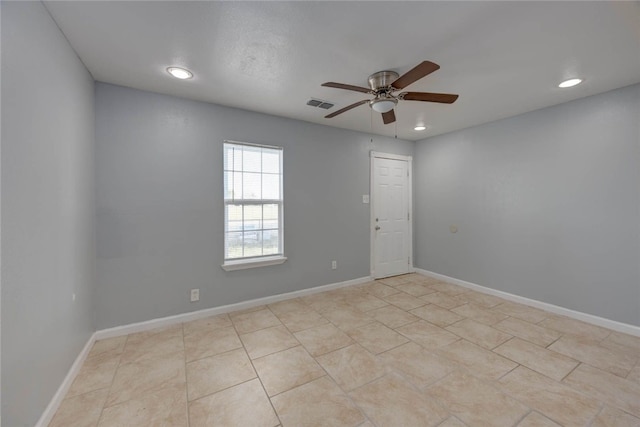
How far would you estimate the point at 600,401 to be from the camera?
1.71m

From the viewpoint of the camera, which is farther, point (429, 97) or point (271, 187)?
point (271, 187)

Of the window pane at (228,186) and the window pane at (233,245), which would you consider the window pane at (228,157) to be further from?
the window pane at (233,245)

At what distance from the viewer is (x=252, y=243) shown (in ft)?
11.0

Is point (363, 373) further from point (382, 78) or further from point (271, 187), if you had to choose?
point (382, 78)

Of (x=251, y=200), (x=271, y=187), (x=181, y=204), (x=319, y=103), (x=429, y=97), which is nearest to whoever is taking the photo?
(x=429, y=97)

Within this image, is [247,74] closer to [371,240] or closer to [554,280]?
[371,240]

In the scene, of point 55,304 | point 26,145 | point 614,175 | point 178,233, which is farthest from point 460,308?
point 26,145

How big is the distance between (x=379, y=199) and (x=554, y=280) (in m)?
2.51

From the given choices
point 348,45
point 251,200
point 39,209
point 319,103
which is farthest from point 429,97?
point 39,209

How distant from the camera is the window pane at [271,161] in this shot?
3.41 metres

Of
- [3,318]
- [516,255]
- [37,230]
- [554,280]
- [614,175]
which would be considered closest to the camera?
[3,318]

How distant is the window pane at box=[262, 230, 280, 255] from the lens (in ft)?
11.3

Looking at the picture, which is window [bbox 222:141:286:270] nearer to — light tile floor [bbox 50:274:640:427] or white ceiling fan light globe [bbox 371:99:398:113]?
light tile floor [bbox 50:274:640:427]

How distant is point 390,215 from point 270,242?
7.48ft
